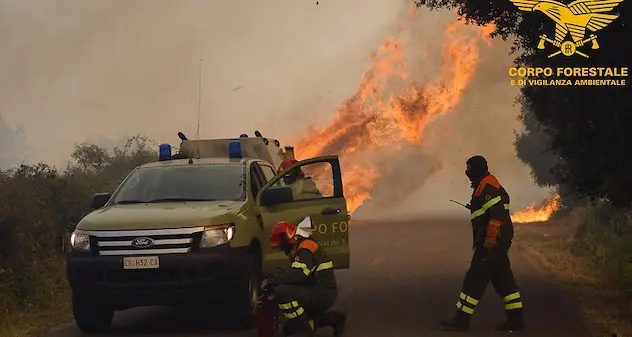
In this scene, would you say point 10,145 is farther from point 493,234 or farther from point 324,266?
point 493,234

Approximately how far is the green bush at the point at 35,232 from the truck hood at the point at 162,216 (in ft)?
6.47

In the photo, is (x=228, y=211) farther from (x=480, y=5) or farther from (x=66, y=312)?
(x=480, y=5)

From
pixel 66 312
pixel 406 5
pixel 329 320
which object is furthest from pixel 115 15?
pixel 329 320

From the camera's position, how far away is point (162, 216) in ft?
26.8

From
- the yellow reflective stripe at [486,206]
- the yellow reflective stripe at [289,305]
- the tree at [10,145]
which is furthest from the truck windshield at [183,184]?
the tree at [10,145]

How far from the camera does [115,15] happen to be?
5175cm

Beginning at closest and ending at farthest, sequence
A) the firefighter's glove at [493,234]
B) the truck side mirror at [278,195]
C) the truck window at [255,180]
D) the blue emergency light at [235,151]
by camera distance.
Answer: the firefighter's glove at [493,234] → the truck side mirror at [278,195] → the truck window at [255,180] → the blue emergency light at [235,151]

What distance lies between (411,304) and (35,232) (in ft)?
21.6

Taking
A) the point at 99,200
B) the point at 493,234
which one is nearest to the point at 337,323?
the point at 493,234

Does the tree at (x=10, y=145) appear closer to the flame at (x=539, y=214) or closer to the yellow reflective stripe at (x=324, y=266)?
the flame at (x=539, y=214)

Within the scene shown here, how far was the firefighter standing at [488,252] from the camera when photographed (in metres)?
8.20

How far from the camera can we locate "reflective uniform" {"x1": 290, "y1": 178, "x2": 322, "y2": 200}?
1120cm

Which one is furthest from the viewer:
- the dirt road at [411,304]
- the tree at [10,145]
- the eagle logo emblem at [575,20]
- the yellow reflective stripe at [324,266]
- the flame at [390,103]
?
the tree at [10,145]

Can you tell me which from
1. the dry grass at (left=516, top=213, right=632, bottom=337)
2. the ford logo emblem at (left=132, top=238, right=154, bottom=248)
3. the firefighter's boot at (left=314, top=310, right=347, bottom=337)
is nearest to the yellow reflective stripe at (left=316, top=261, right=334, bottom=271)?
the firefighter's boot at (left=314, top=310, right=347, bottom=337)
